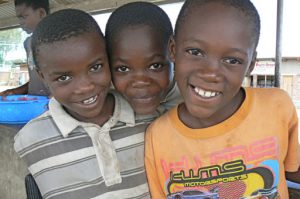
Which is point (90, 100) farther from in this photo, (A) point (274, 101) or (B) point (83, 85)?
(A) point (274, 101)

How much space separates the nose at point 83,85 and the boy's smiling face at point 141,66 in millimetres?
142

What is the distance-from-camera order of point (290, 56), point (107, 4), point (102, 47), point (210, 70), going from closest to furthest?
point (210, 70) → point (102, 47) → point (107, 4) → point (290, 56)

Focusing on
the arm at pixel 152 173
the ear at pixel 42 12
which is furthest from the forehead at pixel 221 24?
the ear at pixel 42 12

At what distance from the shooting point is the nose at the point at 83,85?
1.06 meters

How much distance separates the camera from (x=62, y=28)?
1048mm

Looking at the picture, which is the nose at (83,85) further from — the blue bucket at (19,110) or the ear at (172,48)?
the blue bucket at (19,110)

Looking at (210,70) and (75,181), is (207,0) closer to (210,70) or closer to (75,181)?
(210,70)

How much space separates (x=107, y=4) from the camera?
4.04 meters

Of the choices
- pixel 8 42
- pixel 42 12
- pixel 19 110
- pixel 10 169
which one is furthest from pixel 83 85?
pixel 8 42

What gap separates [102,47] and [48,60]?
184mm

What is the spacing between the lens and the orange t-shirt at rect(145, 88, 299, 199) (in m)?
1.04

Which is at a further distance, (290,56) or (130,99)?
(290,56)

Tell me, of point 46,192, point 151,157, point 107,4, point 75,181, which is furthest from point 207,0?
point 107,4

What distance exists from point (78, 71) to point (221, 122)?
505mm
